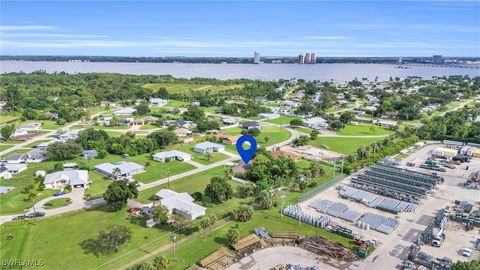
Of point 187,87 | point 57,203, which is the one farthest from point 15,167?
point 187,87

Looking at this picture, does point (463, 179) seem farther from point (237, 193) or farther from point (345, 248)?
point (237, 193)

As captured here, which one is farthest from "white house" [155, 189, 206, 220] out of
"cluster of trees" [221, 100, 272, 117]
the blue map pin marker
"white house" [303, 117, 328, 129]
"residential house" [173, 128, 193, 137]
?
"cluster of trees" [221, 100, 272, 117]

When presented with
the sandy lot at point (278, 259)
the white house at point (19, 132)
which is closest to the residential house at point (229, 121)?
the white house at point (19, 132)

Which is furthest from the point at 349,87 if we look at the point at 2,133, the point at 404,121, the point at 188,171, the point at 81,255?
the point at 81,255

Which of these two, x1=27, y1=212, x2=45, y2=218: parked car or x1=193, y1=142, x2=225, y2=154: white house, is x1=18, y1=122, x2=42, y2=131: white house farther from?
x1=27, y1=212, x2=45, y2=218: parked car

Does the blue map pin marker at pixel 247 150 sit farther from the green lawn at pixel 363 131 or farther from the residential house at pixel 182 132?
the green lawn at pixel 363 131

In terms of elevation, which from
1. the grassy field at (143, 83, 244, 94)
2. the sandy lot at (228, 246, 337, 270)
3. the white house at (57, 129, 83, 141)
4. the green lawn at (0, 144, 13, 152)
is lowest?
the sandy lot at (228, 246, 337, 270)
